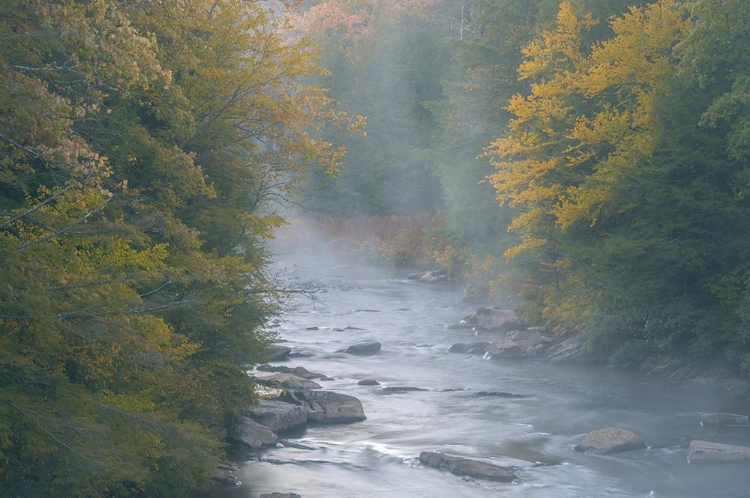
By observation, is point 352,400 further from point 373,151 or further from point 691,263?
point 373,151

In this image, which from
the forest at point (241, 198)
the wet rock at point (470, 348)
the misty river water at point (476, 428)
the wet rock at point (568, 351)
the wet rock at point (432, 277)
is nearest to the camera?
the forest at point (241, 198)

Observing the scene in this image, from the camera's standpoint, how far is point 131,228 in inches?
438

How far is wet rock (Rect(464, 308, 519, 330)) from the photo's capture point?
33219mm

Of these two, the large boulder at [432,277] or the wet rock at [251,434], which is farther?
the large boulder at [432,277]

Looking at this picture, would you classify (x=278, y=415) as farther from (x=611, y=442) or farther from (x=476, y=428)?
(x=611, y=442)

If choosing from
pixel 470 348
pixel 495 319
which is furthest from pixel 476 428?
pixel 495 319

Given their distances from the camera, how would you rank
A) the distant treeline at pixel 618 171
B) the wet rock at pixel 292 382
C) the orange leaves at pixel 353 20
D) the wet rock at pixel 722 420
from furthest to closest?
the orange leaves at pixel 353 20 < the distant treeline at pixel 618 171 < the wet rock at pixel 292 382 < the wet rock at pixel 722 420

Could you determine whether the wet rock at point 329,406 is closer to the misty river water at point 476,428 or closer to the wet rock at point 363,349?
the misty river water at point 476,428

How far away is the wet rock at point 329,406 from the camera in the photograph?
20703mm

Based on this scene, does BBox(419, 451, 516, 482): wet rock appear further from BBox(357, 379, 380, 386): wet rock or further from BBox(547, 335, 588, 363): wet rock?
BBox(547, 335, 588, 363): wet rock

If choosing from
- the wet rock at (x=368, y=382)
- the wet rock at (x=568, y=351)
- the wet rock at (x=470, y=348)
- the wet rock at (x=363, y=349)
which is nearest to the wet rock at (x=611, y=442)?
the wet rock at (x=368, y=382)

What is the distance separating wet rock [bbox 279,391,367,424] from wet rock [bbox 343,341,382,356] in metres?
7.60

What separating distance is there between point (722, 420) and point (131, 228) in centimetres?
1442

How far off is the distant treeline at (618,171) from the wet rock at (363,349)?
256 inches
